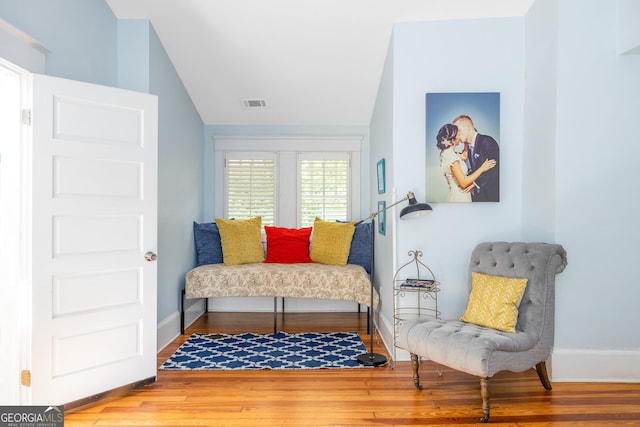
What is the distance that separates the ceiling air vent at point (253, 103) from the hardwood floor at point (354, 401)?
2801mm

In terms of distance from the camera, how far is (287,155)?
5164 mm

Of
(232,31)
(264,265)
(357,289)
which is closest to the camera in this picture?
(232,31)

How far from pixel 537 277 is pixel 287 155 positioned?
316 cm

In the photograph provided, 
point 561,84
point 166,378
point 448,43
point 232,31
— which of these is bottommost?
point 166,378

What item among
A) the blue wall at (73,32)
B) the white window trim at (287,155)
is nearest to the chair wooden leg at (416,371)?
the white window trim at (287,155)

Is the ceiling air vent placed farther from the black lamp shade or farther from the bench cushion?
the black lamp shade

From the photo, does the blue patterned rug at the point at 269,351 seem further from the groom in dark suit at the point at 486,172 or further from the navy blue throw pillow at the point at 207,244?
the groom in dark suit at the point at 486,172

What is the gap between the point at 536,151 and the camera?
10.4 feet

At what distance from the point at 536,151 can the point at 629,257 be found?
3.05 ft

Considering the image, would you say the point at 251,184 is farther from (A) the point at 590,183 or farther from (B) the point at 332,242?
(A) the point at 590,183

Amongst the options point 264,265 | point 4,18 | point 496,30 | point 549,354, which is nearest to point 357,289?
point 264,265

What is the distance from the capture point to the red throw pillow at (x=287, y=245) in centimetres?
477

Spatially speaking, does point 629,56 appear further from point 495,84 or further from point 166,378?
point 166,378

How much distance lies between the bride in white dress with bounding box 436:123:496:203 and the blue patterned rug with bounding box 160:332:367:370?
1.50 metres
